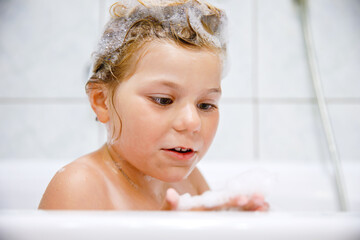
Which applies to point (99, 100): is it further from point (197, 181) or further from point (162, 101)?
point (197, 181)

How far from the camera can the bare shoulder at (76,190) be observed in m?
0.55

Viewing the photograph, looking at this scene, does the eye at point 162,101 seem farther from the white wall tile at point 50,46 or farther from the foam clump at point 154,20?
the white wall tile at point 50,46

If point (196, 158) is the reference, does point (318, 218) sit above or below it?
below

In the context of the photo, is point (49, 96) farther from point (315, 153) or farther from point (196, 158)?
point (315, 153)

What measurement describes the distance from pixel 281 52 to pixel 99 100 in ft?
3.28

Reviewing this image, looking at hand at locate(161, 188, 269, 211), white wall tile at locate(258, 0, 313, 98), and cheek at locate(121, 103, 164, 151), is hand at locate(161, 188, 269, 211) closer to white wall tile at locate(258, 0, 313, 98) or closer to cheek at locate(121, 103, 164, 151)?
cheek at locate(121, 103, 164, 151)

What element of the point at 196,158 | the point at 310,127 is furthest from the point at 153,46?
the point at 310,127

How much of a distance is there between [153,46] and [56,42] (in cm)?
92

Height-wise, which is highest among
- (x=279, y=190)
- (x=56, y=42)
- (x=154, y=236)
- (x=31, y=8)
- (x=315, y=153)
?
(x=31, y=8)

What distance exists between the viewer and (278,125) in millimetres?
1458

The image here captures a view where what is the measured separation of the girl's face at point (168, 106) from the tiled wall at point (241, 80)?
729 mm

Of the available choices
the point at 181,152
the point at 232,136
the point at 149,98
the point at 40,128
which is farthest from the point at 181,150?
the point at 40,128

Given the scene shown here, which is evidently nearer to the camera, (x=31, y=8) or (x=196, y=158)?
(x=196, y=158)

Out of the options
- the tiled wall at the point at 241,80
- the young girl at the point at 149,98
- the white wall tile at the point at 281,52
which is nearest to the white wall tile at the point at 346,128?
the tiled wall at the point at 241,80
